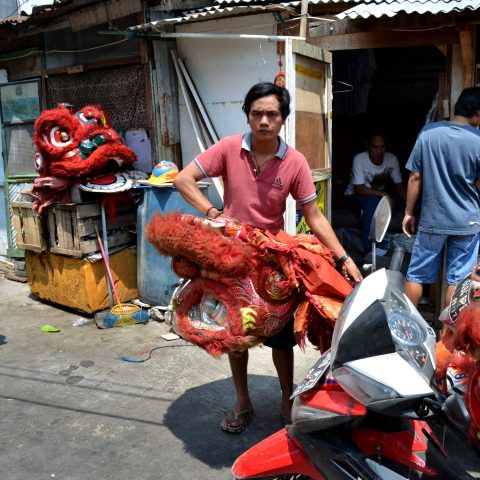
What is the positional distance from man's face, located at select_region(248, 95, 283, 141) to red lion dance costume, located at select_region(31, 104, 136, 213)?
8.80 ft

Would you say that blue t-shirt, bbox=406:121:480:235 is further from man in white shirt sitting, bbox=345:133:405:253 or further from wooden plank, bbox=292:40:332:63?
man in white shirt sitting, bbox=345:133:405:253

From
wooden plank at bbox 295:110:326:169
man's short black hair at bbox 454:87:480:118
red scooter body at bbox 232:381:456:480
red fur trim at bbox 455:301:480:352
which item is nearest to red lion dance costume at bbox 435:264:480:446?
red fur trim at bbox 455:301:480:352

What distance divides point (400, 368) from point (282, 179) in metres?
1.51

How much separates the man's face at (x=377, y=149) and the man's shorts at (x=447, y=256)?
99.7 inches

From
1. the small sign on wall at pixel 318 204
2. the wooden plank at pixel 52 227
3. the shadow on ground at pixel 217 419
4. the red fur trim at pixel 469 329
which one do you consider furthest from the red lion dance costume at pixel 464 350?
the wooden plank at pixel 52 227

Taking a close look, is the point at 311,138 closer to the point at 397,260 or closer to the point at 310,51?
the point at 310,51

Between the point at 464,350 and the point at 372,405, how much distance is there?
15.6 inches

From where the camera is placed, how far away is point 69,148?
5.12m

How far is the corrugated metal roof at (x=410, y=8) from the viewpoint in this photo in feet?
13.1

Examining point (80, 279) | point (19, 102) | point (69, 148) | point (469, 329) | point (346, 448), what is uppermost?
point (19, 102)

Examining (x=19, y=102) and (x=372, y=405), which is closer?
(x=372, y=405)

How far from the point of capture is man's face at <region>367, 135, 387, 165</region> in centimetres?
627

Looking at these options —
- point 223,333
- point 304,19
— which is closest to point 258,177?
point 223,333

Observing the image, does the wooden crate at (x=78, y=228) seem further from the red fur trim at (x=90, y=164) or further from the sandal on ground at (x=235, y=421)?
the sandal on ground at (x=235, y=421)
